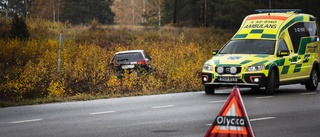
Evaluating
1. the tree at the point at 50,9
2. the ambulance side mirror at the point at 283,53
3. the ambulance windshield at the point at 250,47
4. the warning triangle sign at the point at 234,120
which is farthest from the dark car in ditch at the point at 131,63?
the tree at the point at 50,9

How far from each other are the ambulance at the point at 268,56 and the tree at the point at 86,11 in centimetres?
6116

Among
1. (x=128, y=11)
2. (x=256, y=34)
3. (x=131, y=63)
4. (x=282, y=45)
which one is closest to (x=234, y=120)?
(x=282, y=45)

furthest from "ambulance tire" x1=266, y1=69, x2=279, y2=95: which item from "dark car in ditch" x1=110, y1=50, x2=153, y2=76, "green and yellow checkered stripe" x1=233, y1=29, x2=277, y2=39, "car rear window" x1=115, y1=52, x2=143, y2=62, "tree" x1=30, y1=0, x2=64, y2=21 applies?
"tree" x1=30, y1=0, x2=64, y2=21

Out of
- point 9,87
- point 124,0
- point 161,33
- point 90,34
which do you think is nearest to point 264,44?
point 9,87

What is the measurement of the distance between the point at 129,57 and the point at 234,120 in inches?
585

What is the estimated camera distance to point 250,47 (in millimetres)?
15453

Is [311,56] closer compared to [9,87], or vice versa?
[9,87]

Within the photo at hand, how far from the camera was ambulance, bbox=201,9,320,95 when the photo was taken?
46.5 ft

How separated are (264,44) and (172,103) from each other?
4.14 metres

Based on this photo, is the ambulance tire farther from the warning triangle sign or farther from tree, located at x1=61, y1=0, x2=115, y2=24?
tree, located at x1=61, y1=0, x2=115, y2=24

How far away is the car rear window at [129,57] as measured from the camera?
798 inches

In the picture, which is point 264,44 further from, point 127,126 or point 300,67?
point 127,126

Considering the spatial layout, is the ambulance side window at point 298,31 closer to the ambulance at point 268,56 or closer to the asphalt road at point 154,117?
the ambulance at point 268,56

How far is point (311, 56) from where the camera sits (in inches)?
670
